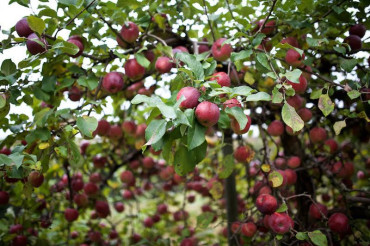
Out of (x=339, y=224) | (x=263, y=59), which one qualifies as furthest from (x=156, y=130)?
(x=339, y=224)

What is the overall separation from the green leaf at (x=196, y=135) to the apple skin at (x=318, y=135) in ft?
3.47

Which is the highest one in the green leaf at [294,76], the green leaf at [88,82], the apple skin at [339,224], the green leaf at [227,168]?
the green leaf at [88,82]

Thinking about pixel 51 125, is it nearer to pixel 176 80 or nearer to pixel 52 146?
pixel 52 146

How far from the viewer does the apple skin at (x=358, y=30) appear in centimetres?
137

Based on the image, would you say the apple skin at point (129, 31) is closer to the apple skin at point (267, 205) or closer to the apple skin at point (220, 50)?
the apple skin at point (220, 50)

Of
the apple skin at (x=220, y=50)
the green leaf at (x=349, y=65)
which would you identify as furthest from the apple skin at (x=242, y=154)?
the green leaf at (x=349, y=65)

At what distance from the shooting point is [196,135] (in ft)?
2.73

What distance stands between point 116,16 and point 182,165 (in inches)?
25.2

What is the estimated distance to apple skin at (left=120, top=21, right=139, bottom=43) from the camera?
1.32 m

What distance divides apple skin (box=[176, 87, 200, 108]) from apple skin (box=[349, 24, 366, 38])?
0.88m

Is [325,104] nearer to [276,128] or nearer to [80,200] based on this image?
[276,128]

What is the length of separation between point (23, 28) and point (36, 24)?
0.17 m

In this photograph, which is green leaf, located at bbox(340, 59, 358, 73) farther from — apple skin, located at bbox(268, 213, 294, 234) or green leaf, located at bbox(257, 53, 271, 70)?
apple skin, located at bbox(268, 213, 294, 234)

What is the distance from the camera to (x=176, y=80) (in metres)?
1.07
